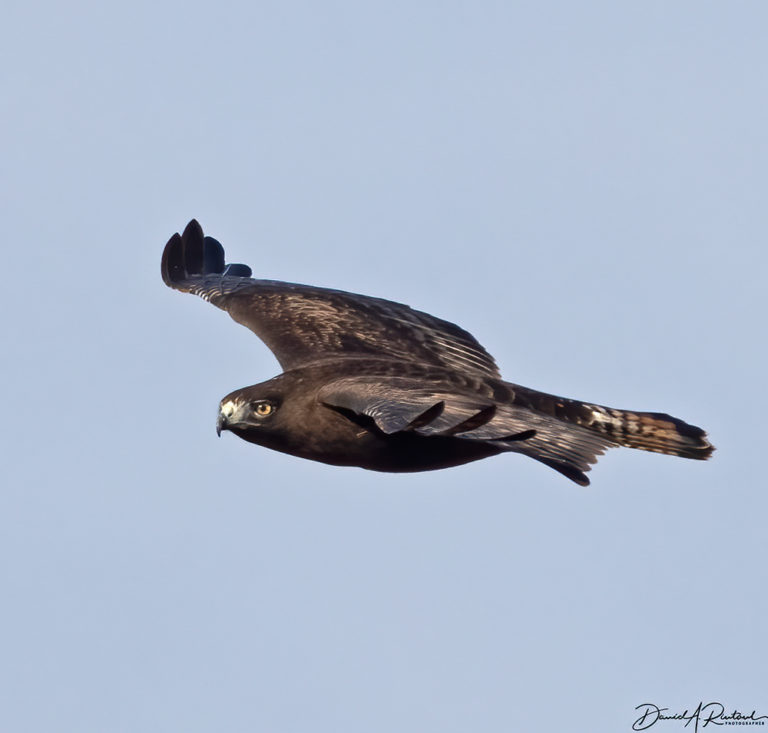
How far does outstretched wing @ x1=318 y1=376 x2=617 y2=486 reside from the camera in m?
9.86

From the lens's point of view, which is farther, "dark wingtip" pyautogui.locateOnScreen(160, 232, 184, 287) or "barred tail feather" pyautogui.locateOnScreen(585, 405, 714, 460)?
"dark wingtip" pyautogui.locateOnScreen(160, 232, 184, 287)

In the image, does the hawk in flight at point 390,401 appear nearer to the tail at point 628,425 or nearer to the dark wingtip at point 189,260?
the tail at point 628,425

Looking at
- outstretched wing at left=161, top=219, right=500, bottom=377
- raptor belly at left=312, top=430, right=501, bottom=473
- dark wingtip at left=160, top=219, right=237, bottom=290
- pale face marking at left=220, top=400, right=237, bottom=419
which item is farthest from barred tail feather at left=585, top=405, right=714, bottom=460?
dark wingtip at left=160, top=219, right=237, bottom=290

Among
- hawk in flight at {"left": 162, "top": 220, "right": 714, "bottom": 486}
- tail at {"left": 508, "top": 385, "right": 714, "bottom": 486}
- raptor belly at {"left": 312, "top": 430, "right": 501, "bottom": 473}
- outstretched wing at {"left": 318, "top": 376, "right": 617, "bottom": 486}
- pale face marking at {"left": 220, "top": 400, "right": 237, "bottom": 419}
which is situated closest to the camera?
outstretched wing at {"left": 318, "top": 376, "right": 617, "bottom": 486}

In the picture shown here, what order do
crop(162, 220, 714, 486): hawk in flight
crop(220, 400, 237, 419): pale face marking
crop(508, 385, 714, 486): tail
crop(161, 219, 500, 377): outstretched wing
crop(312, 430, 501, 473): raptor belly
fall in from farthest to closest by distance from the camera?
crop(161, 219, 500, 377): outstretched wing < crop(508, 385, 714, 486): tail < crop(220, 400, 237, 419): pale face marking < crop(312, 430, 501, 473): raptor belly < crop(162, 220, 714, 486): hawk in flight

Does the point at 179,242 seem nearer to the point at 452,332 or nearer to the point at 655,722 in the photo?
the point at 452,332

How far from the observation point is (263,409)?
12.0 metres

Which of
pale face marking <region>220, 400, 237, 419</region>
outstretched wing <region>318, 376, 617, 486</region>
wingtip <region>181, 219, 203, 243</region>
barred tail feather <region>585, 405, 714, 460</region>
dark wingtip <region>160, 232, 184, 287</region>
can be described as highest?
wingtip <region>181, 219, 203, 243</region>

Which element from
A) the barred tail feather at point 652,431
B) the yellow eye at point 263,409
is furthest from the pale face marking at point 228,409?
the barred tail feather at point 652,431

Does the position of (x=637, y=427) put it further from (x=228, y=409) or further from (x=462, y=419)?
(x=228, y=409)

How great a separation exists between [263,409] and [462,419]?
228cm

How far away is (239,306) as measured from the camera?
14656 mm

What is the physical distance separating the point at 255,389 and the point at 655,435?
3326mm

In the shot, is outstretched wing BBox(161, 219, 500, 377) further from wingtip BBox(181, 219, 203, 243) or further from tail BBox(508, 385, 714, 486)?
tail BBox(508, 385, 714, 486)
